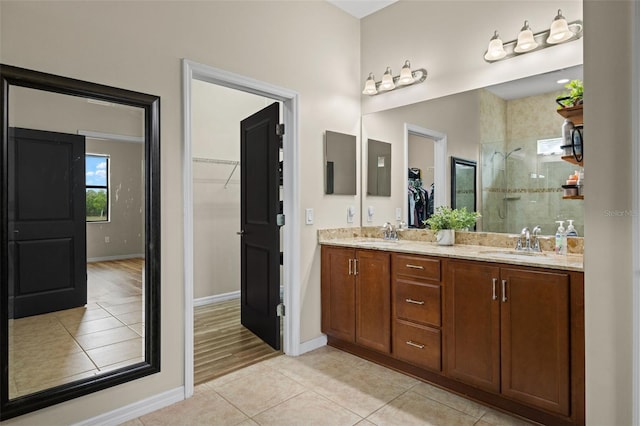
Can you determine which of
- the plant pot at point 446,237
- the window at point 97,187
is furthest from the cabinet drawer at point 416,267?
the window at point 97,187

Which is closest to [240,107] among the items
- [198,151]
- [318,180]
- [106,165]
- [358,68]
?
[198,151]

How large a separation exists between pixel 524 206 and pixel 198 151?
11.3 ft

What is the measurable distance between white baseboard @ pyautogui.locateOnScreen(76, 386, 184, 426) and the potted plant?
213cm

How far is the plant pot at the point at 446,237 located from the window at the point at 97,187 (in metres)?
2.31

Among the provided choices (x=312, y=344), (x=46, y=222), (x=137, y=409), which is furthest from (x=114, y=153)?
(x=312, y=344)

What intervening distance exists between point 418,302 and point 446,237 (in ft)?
2.03

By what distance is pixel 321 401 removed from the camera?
2.31 meters

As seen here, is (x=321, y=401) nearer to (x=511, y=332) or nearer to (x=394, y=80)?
(x=511, y=332)

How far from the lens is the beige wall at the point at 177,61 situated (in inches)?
73.5

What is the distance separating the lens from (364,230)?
353cm

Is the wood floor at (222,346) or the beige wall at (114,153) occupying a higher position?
the beige wall at (114,153)

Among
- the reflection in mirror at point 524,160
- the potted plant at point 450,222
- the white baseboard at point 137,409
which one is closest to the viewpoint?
the white baseboard at point 137,409

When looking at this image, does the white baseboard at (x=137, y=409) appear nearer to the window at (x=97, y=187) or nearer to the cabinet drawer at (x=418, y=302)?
the window at (x=97, y=187)

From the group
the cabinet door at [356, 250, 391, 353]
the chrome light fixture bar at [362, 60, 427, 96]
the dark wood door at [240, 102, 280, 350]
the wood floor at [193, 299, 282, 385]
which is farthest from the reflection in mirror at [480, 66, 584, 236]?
the wood floor at [193, 299, 282, 385]
